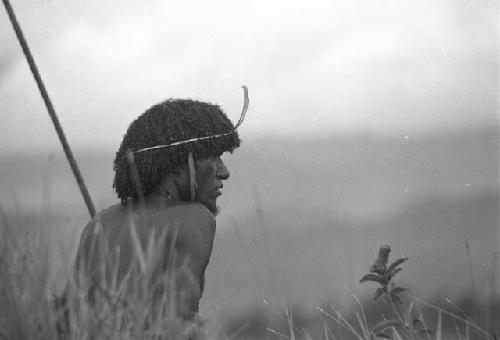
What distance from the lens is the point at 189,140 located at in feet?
14.7

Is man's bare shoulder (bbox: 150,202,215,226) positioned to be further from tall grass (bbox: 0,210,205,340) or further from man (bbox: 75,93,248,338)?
tall grass (bbox: 0,210,205,340)

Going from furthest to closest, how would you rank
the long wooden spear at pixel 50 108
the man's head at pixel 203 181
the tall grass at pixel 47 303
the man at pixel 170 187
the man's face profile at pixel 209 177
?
the long wooden spear at pixel 50 108
the man's face profile at pixel 209 177
the man's head at pixel 203 181
the man at pixel 170 187
the tall grass at pixel 47 303

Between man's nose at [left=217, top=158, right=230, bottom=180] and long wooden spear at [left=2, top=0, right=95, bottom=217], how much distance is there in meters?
0.74

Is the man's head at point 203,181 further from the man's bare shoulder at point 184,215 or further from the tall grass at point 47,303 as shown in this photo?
the tall grass at point 47,303

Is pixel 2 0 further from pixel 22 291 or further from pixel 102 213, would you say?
pixel 22 291

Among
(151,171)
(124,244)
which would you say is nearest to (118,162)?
(151,171)

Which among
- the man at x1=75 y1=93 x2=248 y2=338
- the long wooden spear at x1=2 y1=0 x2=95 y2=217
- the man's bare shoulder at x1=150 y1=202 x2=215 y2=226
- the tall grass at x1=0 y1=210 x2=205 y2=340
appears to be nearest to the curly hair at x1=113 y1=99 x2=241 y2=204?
the man at x1=75 y1=93 x2=248 y2=338

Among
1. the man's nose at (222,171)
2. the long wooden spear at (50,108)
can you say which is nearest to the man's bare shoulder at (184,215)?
the man's nose at (222,171)

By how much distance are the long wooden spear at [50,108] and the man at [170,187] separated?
25 centimetres

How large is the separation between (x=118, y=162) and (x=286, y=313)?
63.9 inches

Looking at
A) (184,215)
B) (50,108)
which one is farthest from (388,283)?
(50,108)

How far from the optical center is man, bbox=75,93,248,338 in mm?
3828

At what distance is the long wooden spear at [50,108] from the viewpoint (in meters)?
4.79

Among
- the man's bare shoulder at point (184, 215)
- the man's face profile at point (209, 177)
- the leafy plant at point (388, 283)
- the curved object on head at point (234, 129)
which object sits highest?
the curved object on head at point (234, 129)
